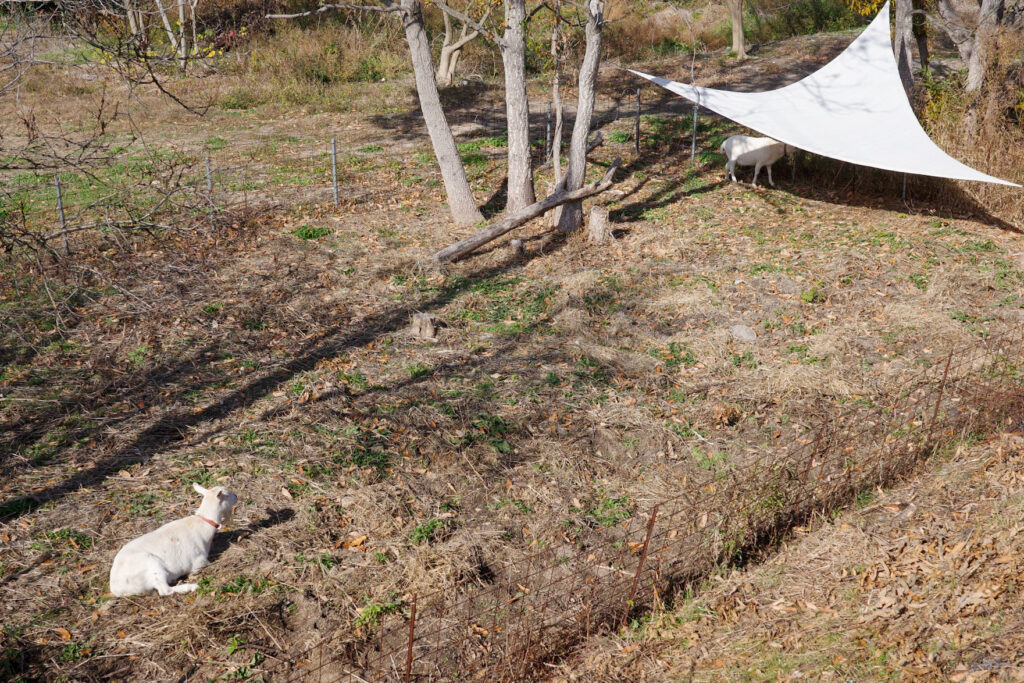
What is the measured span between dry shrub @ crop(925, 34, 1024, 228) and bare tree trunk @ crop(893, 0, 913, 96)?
1216 millimetres

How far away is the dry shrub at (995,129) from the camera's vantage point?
13086 mm

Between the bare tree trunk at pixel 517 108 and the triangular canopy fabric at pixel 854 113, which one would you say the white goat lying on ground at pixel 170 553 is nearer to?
the bare tree trunk at pixel 517 108

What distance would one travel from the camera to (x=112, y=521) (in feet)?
20.5

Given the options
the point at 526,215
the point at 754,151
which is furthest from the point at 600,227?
the point at 754,151

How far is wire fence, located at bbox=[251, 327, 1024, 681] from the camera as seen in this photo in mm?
5070

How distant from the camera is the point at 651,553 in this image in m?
6.08

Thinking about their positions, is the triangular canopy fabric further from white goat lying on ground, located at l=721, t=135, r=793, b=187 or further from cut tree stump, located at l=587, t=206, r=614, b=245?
cut tree stump, located at l=587, t=206, r=614, b=245

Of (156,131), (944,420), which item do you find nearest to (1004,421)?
(944,420)

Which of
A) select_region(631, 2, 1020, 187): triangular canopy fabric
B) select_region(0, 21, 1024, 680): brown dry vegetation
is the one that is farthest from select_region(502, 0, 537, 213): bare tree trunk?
select_region(631, 2, 1020, 187): triangular canopy fabric

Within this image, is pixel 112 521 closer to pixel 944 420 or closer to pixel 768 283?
pixel 944 420

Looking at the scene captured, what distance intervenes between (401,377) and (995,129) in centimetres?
1150

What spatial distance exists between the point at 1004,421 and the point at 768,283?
4.10 meters

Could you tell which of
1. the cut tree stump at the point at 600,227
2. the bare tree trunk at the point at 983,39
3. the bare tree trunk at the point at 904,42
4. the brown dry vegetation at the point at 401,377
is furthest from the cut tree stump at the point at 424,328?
the bare tree trunk at the point at 983,39

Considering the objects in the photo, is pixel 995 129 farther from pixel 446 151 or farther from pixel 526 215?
pixel 446 151
